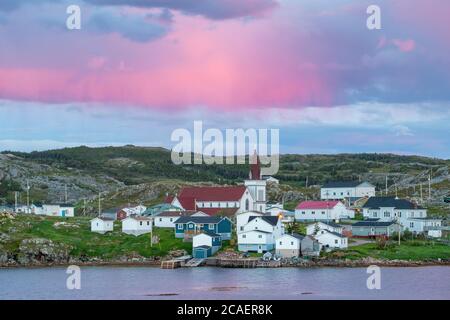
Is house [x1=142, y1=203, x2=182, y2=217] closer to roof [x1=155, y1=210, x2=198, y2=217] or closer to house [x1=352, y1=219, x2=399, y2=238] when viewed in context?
roof [x1=155, y1=210, x2=198, y2=217]

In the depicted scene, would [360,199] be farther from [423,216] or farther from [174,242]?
[174,242]

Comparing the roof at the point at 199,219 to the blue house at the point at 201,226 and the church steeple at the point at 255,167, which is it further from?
the church steeple at the point at 255,167

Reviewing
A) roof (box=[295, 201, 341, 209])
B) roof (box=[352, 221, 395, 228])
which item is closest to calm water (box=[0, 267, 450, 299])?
roof (box=[352, 221, 395, 228])

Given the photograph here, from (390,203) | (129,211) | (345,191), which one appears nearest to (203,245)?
(129,211)

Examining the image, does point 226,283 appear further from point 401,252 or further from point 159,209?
point 159,209

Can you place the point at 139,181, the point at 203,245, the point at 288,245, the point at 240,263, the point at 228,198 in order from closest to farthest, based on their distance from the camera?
the point at 240,263 → the point at 288,245 → the point at 203,245 → the point at 228,198 → the point at 139,181
